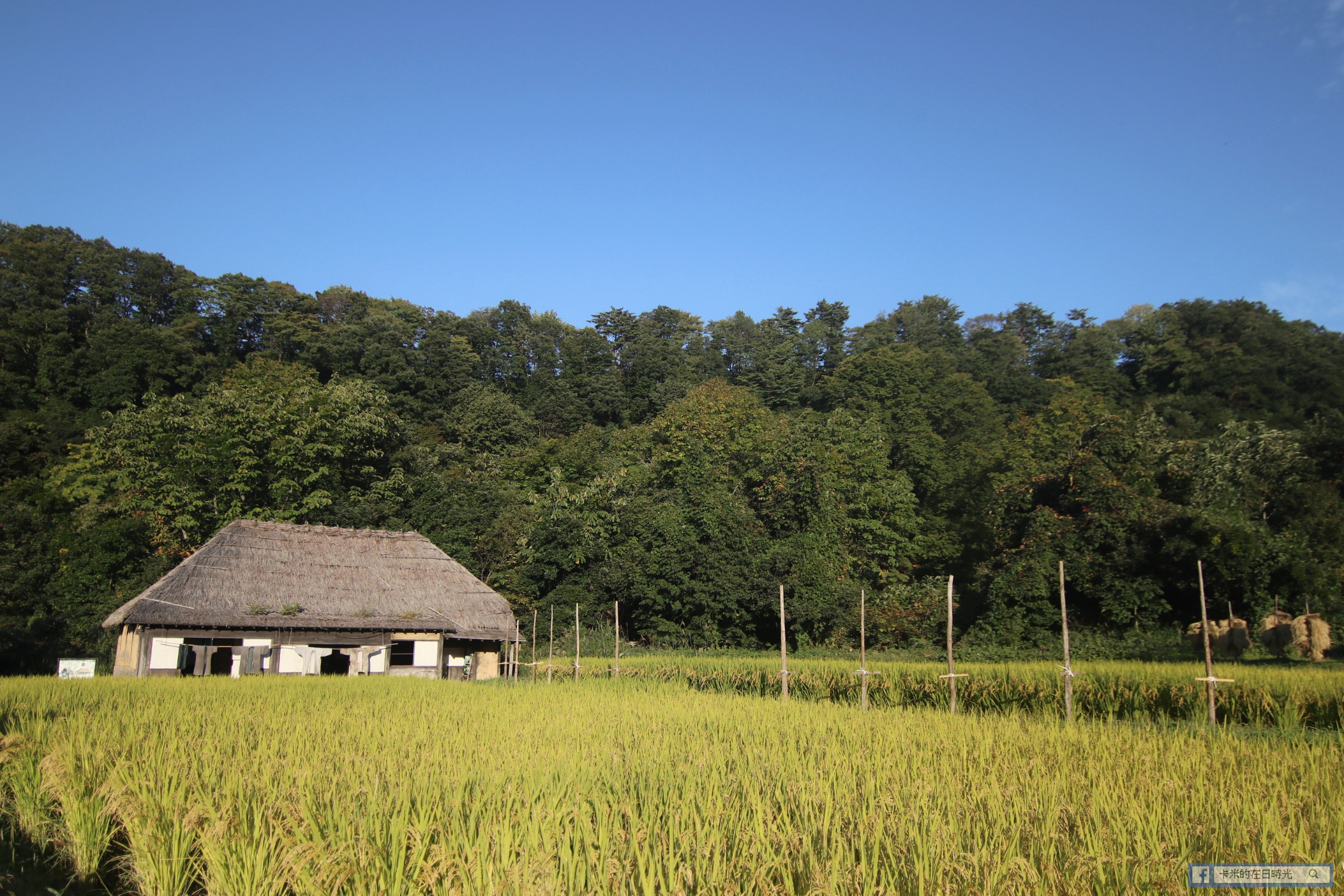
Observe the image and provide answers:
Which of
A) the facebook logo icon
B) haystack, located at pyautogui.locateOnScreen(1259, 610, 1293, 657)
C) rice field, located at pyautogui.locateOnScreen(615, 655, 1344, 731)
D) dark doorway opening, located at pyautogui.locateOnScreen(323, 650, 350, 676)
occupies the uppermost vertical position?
the facebook logo icon

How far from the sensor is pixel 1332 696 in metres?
10.1

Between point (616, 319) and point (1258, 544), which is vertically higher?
point (616, 319)

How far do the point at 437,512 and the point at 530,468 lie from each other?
6.14 metres

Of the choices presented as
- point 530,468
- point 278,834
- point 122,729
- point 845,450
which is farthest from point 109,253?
point 278,834

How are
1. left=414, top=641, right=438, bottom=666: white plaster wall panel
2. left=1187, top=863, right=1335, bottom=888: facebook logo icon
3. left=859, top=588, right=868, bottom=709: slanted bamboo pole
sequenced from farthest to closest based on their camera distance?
left=414, top=641, right=438, bottom=666: white plaster wall panel, left=859, top=588, right=868, bottom=709: slanted bamboo pole, left=1187, top=863, right=1335, bottom=888: facebook logo icon

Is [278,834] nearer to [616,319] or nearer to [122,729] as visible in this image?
[122,729]

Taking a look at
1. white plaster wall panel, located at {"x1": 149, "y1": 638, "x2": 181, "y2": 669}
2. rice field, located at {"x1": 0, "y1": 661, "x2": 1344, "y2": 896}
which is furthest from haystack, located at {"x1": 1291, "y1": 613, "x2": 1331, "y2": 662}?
white plaster wall panel, located at {"x1": 149, "y1": 638, "x2": 181, "y2": 669}

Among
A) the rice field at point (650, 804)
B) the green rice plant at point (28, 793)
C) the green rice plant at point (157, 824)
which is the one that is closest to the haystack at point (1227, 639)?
the rice field at point (650, 804)

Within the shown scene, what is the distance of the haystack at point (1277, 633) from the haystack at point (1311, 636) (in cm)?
36

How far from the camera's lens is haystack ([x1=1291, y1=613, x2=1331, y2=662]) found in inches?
643

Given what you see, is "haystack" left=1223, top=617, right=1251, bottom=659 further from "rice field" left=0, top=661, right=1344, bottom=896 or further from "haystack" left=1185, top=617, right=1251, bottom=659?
"rice field" left=0, top=661, right=1344, bottom=896

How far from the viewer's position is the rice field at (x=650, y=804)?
3.22 meters

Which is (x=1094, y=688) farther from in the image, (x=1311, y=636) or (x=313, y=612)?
(x=313, y=612)

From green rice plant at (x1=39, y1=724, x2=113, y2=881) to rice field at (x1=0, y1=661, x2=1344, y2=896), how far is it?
0.06 feet
